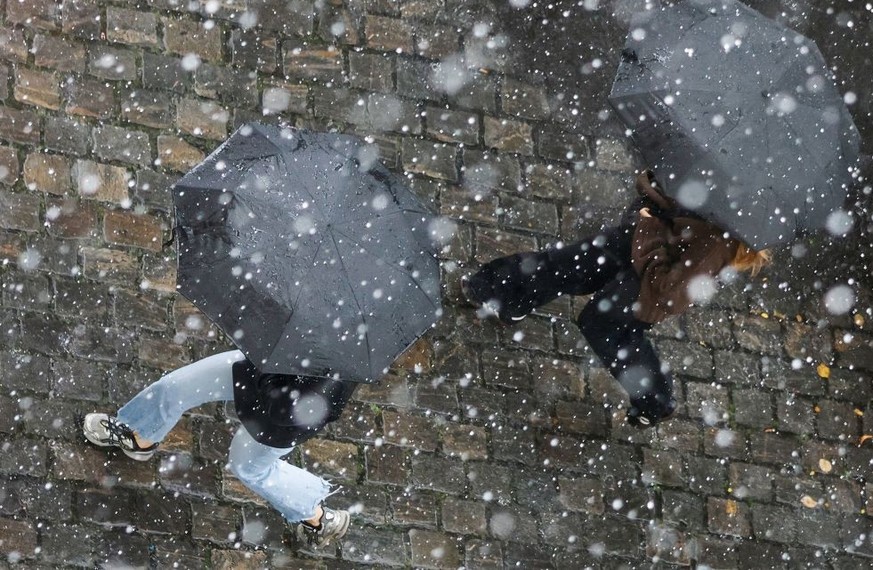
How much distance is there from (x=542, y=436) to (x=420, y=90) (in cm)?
217

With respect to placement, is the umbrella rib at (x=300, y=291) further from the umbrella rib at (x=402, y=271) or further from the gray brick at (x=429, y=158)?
the gray brick at (x=429, y=158)

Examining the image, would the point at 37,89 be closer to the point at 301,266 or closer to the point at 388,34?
the point at 388,34

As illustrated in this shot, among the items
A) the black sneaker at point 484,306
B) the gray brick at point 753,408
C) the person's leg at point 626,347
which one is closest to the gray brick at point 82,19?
the black sneaker at point 484,306

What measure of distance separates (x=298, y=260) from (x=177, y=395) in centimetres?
122

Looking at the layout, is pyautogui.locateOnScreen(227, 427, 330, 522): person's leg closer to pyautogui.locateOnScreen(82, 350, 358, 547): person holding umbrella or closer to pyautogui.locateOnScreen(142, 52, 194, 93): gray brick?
pyautogui.locateOnScreen(82, 350, 358, 547): person holding umbrella

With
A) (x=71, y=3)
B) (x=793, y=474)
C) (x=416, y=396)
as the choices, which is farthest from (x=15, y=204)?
(x=793, y=474)

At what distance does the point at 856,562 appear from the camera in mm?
7488

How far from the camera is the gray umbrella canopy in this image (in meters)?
5.81

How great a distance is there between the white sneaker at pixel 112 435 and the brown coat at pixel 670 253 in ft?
8.35

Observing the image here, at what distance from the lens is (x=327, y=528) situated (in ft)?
20.9

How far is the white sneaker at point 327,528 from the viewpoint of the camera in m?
6.34

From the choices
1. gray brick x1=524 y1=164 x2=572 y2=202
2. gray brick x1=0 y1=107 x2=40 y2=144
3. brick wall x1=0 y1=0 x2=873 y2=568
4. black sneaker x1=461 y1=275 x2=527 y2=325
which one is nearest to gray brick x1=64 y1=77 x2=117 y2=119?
brick wall x1=0 y1=0 x2=873 y2=568

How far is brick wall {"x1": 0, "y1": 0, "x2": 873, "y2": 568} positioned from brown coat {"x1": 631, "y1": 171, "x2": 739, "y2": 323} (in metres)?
1.17

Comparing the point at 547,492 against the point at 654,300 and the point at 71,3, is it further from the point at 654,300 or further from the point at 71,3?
the point at 71,3
